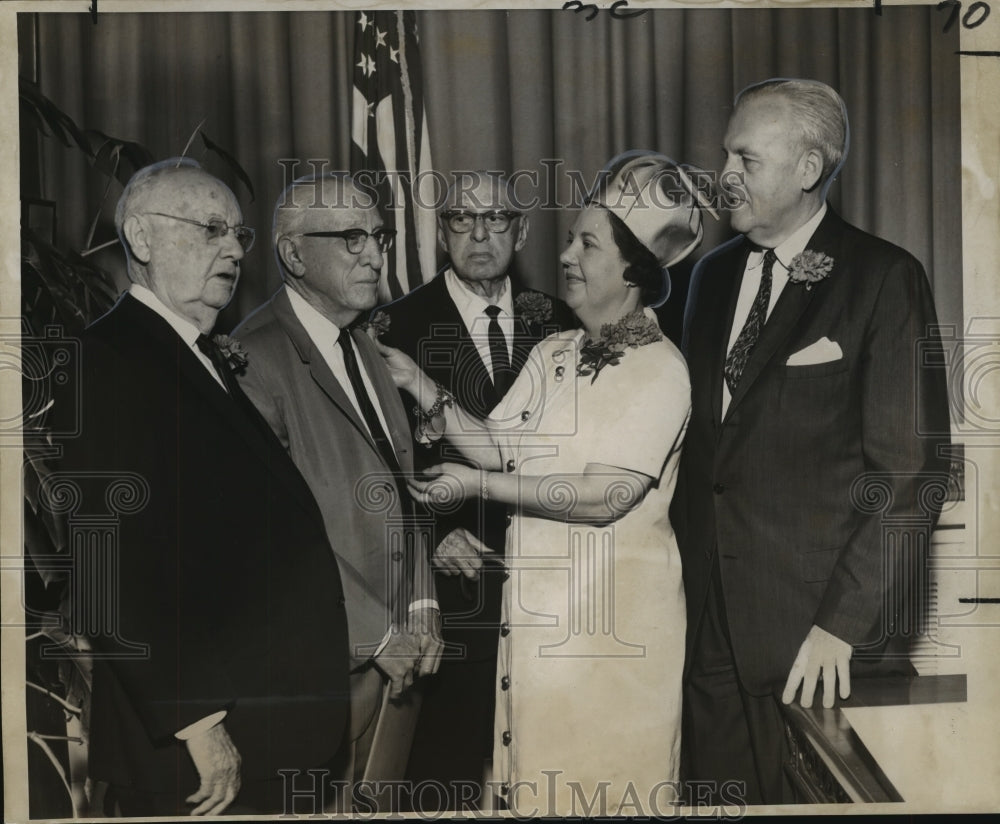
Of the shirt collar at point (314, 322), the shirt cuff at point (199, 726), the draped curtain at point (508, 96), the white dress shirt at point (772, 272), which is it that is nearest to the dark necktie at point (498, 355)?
the draped curtain at point (508, 96)

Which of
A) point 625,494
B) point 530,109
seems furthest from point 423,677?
point 530,109

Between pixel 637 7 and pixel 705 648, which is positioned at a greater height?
pixel 637 7

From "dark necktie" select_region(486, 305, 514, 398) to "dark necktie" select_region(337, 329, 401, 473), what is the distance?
0.50 m

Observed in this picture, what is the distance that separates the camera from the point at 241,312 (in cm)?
505

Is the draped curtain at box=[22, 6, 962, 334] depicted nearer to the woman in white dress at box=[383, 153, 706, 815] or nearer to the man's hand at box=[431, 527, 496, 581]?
the woman in white dress at box=[383, 153, 706, 815]

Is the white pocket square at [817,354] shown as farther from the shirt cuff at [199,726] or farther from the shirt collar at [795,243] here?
the shirt cuff at [199,726]

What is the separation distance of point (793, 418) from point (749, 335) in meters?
0.38

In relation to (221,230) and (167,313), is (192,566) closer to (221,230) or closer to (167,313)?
(167,313)

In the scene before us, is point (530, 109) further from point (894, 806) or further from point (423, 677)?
point (894, 806)

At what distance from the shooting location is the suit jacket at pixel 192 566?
5039 millimetres

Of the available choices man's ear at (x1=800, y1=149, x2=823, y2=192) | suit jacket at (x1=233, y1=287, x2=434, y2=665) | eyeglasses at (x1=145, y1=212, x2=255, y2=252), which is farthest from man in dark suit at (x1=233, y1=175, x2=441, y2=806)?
man's ear at (x1=800, y1=149, x2=823, y2=192)

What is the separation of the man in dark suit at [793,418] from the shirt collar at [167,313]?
80.6 inches

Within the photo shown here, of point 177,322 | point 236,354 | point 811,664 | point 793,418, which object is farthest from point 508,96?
point 811,664

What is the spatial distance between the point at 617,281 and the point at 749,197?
644 millimetres
